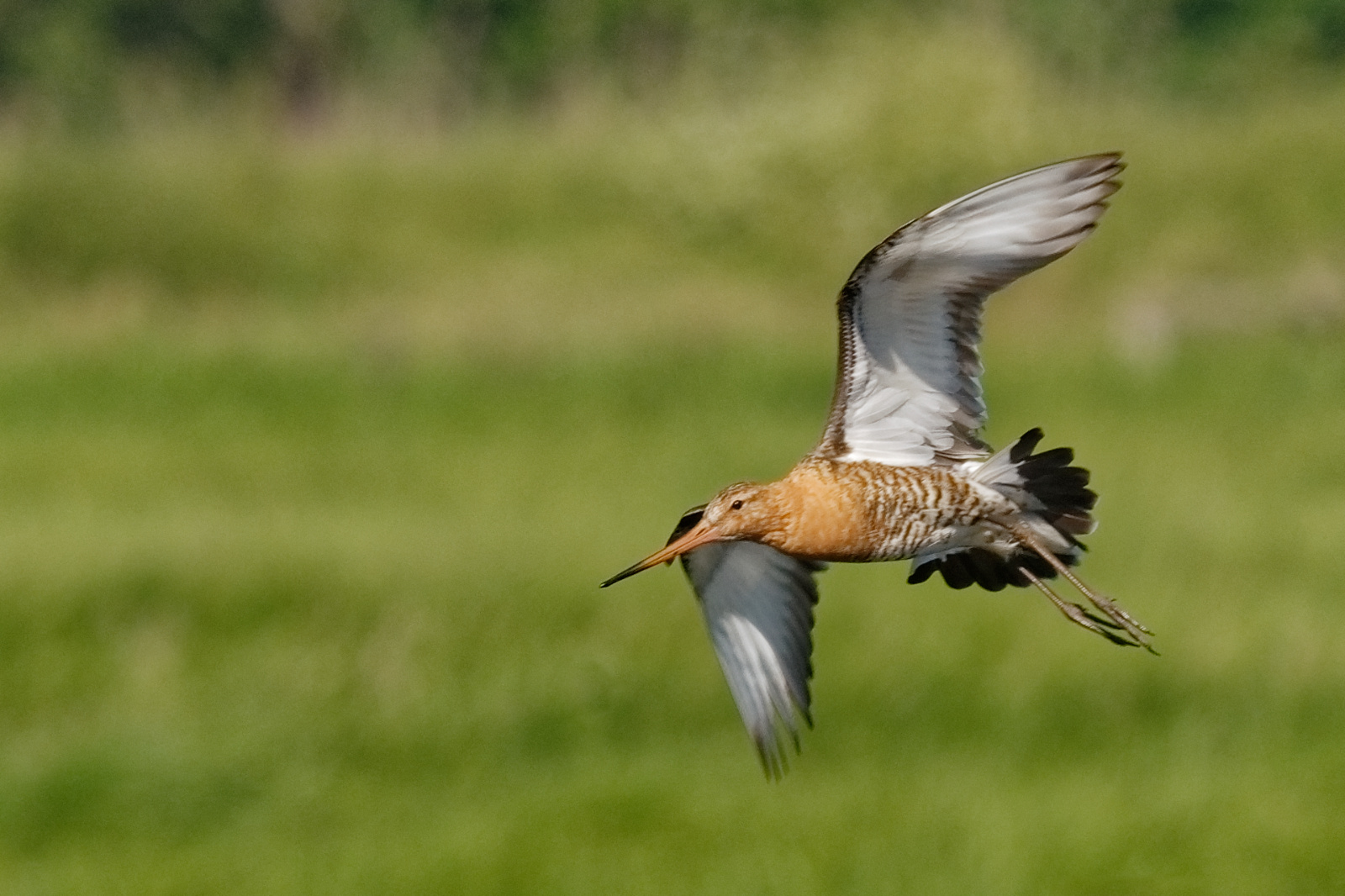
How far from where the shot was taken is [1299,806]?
51.7 feet

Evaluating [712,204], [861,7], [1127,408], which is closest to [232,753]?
[1127,408]

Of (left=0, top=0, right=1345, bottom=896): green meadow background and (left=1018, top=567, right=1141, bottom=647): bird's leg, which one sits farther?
(left=0, top=0, right=1345, bottom=896): green meadow background

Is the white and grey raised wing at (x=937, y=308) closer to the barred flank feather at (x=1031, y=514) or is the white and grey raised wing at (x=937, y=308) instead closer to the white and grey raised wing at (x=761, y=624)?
the barred flank feather at (x=1031, y=514)

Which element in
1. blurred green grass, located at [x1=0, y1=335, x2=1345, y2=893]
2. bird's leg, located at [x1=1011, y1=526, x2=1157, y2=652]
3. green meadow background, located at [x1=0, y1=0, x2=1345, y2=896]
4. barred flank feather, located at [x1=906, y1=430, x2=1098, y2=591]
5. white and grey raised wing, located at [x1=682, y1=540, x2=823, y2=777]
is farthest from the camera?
green meadow background, located at [x1=0, y1=0, x2=1345, y2=896]

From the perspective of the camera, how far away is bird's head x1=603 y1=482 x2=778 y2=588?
2564 mm

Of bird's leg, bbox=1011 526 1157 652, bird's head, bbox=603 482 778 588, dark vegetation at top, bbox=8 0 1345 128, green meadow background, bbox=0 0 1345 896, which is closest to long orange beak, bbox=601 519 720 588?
bird's head, bbox=603 482 778 588

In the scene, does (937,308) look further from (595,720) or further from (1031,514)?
(595,720)

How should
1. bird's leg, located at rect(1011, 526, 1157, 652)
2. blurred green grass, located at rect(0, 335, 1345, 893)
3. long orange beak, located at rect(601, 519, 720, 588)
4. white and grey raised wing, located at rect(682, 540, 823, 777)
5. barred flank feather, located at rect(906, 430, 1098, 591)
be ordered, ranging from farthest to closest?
blurred green grass, located at rect(0, 335, 1345, 893) < white and grey raised wing, located at rect(682, 540, 823, 777) < barred flank feather, located at rect(906, 430, 1098, 591) < long orange beak, located at rect(601, 519, 720, 588) < bird's leg, located at rect(1011, 526, 1157, 652)

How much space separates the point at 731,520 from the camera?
2.57 metres

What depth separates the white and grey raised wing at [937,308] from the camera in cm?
263

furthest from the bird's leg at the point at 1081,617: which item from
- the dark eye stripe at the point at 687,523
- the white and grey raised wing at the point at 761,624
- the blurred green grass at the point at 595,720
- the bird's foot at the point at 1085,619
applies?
the blurred green grass at the point at 595,720

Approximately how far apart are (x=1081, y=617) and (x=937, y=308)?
0.43 meters

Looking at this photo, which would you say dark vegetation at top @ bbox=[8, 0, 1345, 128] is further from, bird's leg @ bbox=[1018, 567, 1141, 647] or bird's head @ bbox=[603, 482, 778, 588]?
bird's head @ bbox=[603, 482, 778, 588]

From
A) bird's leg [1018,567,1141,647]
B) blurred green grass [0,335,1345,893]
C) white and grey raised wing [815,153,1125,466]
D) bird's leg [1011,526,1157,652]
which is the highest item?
white and grey raised wing [815,153,1125,466]
